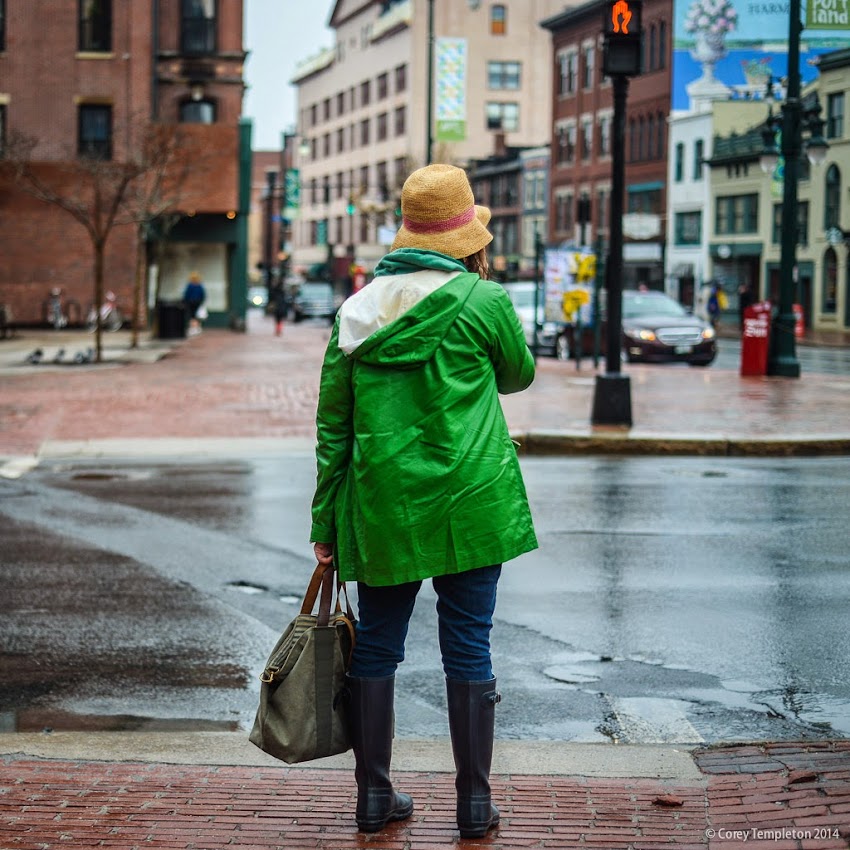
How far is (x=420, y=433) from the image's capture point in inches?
157

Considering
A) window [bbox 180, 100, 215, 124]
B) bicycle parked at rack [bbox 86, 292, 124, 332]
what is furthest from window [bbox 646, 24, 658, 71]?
bicycle parked at rack [bbox 86, 292, 124, 332]

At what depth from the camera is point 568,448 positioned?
14062 mm

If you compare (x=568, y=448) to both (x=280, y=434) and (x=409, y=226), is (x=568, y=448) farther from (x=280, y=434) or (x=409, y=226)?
(x=409, y=226)

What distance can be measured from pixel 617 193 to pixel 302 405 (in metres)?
5.64

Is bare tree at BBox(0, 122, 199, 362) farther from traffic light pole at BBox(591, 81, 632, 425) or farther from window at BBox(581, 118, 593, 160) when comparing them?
window at BBox(581, 118, 593, 160)

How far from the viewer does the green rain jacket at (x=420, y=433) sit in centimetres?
397

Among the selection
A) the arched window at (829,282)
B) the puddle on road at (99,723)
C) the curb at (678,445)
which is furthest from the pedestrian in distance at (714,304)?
the puddle on road at (99,723)

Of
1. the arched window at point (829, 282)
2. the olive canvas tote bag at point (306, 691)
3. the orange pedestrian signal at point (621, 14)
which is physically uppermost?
the orange pedestrian signal at point (621, 14)

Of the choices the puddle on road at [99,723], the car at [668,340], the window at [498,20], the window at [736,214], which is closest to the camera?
the puddle on road at [99,723]

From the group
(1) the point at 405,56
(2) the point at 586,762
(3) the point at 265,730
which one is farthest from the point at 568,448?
(1) the point at 405,56

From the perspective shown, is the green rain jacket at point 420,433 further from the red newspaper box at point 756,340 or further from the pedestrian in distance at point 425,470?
the red newspaper box at point 756,340

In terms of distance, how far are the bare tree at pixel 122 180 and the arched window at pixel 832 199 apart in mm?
23647

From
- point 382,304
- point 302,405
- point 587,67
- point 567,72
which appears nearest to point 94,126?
point 302,405

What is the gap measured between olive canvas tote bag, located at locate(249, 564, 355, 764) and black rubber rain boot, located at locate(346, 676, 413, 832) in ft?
0.16
